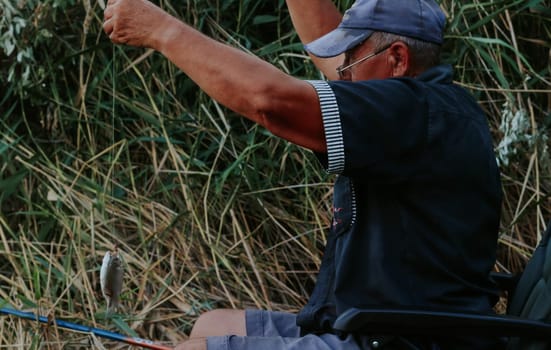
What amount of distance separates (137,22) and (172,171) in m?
1.77

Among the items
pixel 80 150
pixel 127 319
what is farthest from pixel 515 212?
pixel 80 150

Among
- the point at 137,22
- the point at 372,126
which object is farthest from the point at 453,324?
the point at 137,22

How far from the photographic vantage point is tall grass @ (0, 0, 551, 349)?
3625 millimetres

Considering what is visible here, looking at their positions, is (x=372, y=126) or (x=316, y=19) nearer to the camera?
(x=372, y=126)

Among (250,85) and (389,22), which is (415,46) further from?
(250,85)

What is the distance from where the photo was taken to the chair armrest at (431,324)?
1.93 metres

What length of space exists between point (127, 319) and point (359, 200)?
1.61 m

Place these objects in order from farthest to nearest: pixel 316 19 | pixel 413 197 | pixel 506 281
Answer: pixel 316 19, pixel 506 281, pixel 413 197

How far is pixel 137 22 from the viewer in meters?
2.20

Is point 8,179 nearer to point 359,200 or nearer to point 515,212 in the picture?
point 515,212

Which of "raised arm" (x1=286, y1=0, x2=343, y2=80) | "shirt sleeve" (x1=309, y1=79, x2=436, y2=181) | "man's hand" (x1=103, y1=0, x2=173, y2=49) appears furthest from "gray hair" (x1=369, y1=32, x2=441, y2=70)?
"raised arm" (x1=286, y1=0, x2=343, y2=80)

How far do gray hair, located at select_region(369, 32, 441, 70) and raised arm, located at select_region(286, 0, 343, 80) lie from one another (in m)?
0.59

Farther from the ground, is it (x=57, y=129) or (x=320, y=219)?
(x=57, y=129)

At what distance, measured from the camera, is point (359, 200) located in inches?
86.9
